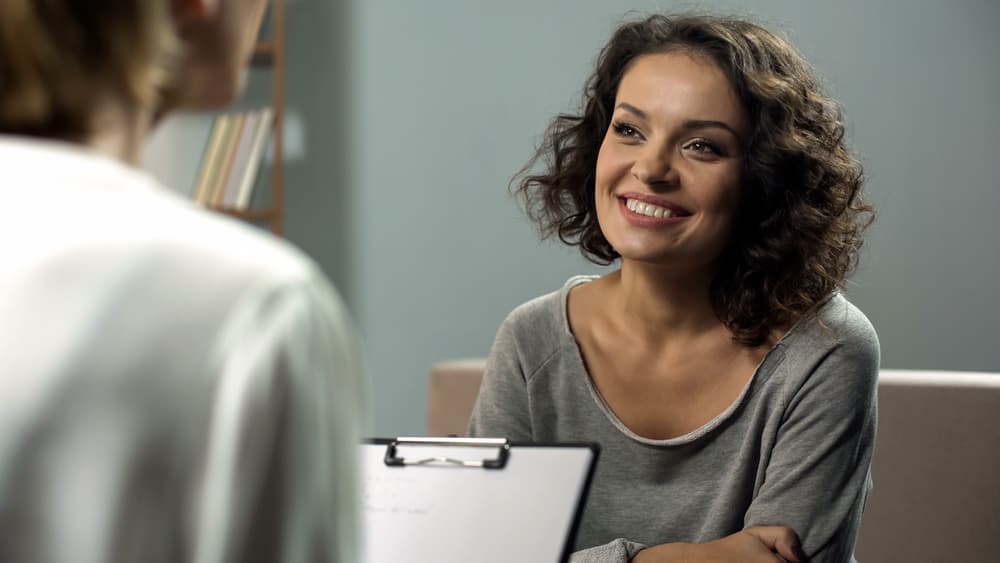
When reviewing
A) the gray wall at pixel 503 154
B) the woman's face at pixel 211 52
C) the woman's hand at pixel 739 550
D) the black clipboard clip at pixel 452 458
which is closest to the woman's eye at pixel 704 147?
the woman's hand at pixel 739 550

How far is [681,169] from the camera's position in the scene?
5.15ft

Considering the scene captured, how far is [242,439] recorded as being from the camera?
0.35 m

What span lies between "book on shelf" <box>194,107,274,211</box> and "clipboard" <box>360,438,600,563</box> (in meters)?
2.10

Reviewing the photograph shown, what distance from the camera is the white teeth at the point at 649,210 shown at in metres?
→ 1.57

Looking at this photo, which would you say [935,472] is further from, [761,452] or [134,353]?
[134,353]

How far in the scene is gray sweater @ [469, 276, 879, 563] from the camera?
1.44m

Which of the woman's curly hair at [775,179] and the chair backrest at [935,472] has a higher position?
the woman's curly hair at [775,179]

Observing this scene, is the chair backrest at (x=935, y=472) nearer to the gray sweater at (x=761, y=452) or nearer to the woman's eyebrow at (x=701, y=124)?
the gray sweater at (x=761, y=452)

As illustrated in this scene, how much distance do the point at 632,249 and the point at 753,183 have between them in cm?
20

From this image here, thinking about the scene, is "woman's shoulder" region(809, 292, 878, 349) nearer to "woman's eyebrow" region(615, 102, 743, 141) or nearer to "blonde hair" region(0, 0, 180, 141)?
"woman's eyebrow" region(615, 102, 743, 141)

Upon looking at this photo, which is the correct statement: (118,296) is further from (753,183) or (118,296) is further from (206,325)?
(753,183)

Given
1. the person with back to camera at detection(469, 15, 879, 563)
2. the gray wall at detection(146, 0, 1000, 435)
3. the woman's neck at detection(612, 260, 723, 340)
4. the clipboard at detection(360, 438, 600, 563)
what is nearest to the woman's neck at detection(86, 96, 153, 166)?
the clipboard at detection(360, 438, 600, 563)

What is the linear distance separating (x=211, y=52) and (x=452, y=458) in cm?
72

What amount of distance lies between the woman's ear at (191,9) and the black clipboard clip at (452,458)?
725mm
